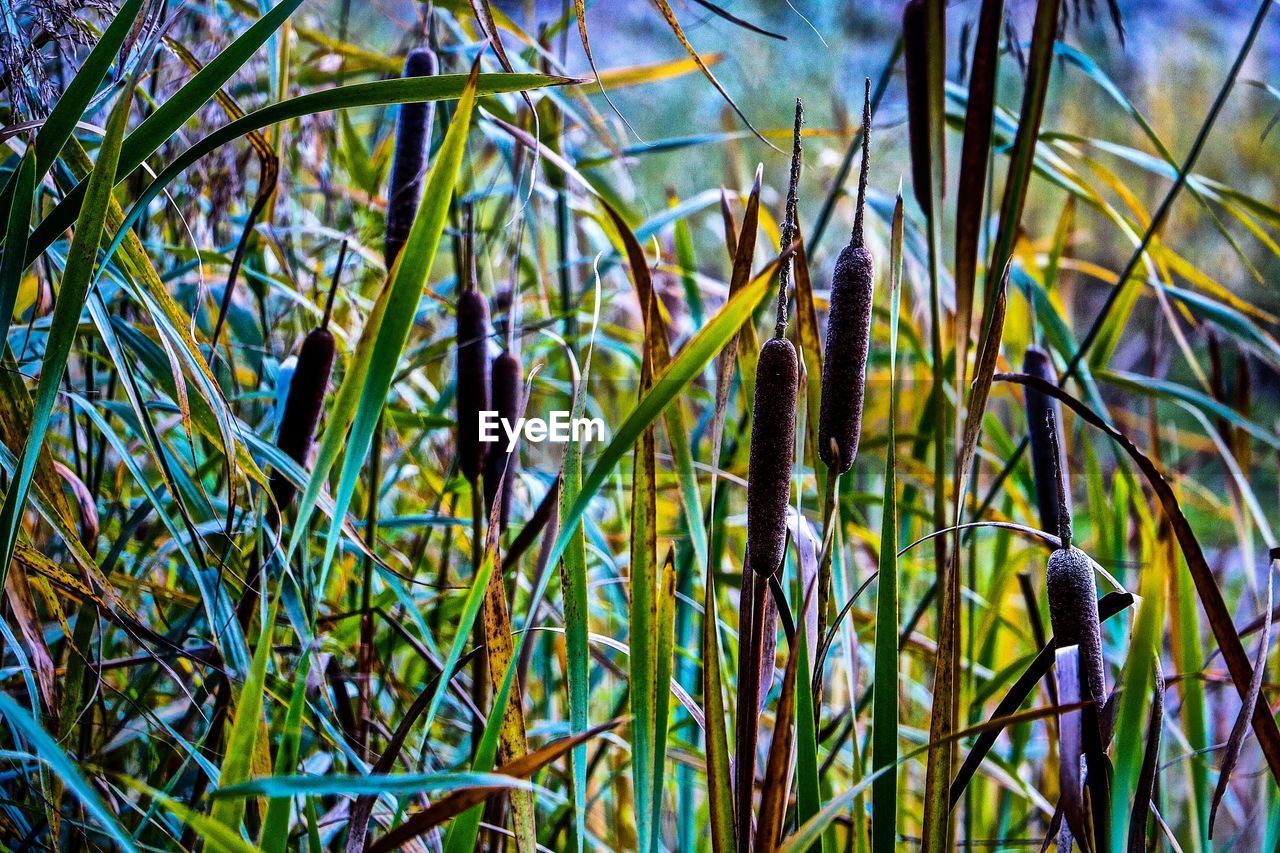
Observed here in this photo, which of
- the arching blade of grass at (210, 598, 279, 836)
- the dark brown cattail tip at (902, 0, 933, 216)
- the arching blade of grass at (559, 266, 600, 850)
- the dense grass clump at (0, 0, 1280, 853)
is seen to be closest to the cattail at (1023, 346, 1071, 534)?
the dense grass clump at (0, 0, 1280, 853)

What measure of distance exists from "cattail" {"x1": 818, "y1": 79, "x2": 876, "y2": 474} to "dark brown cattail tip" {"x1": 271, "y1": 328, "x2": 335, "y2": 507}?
0.22m

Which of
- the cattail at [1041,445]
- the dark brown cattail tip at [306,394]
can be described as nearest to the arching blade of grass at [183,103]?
the dark brown cattail tip at [306,394]

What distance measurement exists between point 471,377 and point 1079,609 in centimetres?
28

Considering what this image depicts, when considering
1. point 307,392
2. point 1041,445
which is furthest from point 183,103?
point 1041,445

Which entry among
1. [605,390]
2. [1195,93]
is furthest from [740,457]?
[1195,93]

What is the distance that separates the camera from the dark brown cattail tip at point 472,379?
42 centimetres

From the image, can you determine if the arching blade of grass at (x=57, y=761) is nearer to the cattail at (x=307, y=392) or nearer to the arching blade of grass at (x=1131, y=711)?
the cattail at (x=307, y=392)

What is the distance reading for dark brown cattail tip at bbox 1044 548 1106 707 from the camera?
0.82ft

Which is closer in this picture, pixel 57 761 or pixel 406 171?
pixel 57 761

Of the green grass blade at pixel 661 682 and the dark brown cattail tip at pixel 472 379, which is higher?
the dark brown cattail tip at pixel 472 379

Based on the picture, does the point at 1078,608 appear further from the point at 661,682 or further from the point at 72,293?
the point at 72,293

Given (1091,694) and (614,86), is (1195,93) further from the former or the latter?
(1091,694)

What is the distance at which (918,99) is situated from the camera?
0.36m

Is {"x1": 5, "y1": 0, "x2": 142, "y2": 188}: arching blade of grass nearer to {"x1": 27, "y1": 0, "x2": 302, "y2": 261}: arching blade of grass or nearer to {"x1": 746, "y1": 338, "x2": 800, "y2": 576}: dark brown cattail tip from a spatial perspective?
{"x1": 27, "y1": 0, "x2": 302, "y2": 261}: arching blade of grass
